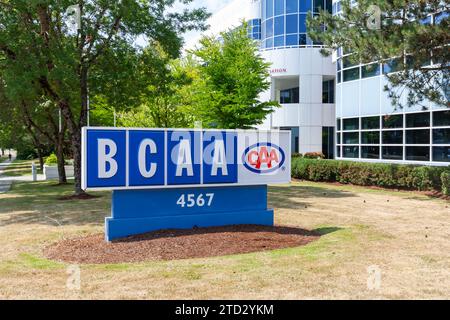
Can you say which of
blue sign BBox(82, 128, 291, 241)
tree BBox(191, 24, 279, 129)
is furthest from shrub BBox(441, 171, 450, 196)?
tree BBox(191, 24, 279, 129)

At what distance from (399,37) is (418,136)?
7.67m

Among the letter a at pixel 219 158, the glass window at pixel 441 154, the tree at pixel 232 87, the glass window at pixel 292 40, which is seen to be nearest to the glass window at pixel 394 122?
the glass window at pixel 441 154

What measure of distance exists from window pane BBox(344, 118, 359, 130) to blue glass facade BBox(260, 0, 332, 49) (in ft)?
29.8

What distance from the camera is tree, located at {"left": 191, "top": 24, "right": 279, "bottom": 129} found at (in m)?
23.7

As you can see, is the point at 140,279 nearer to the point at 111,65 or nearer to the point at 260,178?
the point at 260,178

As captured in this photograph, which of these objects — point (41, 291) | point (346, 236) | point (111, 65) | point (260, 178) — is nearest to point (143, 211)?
point (260, 178)

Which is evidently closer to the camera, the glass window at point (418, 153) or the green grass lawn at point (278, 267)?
the green grass lawn at point (278, 267)

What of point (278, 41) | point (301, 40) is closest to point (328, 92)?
point (301, 40)

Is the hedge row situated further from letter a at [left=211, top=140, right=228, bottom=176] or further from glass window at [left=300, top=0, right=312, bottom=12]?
glass window at [left=300, top=0, right=312, bottom=12]

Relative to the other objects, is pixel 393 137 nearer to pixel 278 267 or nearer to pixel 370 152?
pixel 370 152

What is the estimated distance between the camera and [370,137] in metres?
24.5

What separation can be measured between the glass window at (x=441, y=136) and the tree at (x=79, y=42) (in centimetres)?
1079

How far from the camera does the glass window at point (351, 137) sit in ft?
85.1

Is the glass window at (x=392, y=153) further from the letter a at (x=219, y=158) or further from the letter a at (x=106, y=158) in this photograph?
the letter a at (x=106, y=158)
